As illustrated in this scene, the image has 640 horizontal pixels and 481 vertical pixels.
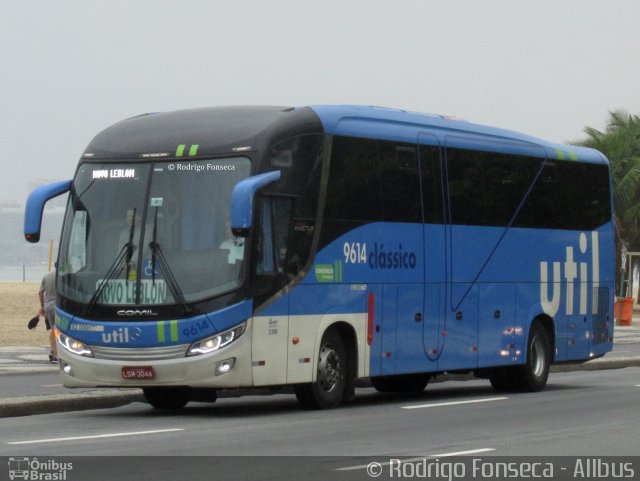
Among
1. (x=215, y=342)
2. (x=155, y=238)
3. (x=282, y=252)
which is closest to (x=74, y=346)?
(x=155, y=238)

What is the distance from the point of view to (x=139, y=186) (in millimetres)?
17219

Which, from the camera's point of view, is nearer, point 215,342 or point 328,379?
point 215,342

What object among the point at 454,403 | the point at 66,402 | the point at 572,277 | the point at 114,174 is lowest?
the point at 454,403

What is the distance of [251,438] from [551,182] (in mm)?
10073

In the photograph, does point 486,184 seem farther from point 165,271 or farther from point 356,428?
point 356,428

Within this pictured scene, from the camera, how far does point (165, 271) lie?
16766mm

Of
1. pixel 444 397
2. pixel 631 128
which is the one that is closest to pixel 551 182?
pixel 444 397

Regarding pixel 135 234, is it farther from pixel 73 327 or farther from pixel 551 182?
pixel 551 182

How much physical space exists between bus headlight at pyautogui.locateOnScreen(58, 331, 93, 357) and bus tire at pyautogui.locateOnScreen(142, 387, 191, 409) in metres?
1.29

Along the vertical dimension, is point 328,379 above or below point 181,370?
below

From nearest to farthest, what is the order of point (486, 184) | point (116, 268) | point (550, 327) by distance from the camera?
point (116, 268) < point (486, 184) < point (550, 327)

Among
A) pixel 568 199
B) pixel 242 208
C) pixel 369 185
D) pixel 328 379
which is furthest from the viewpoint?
pixel 568 199

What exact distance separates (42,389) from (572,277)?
819 cm
